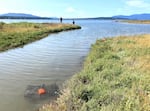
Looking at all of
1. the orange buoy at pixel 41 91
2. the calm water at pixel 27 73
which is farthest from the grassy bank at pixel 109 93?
the calm water at pixel 27 73

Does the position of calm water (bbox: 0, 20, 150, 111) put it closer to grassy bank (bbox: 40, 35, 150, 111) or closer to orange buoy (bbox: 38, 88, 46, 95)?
orange buoy (bbox: 38, 88, 46, 95)

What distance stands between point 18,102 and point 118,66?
4668mm

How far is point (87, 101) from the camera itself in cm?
884

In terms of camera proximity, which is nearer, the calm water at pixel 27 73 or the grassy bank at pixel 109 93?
the grassy bank at pixel 109 93

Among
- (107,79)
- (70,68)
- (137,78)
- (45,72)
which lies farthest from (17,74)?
(137,78)

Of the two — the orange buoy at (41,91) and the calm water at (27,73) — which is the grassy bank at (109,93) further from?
the calm water at (27,73)

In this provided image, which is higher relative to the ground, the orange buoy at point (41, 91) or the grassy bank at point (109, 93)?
the grassy bank at point (109, 93)

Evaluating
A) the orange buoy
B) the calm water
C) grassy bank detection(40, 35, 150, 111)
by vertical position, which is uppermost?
grassy bank detection(40, 35, 150, 111)

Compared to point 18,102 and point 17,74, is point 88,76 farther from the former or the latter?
point 17,74

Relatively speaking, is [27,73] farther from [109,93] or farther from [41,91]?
[109,93]

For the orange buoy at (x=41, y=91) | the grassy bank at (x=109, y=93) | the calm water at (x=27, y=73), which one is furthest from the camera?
the orange buoy at (x=41, y=91)

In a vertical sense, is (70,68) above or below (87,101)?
below

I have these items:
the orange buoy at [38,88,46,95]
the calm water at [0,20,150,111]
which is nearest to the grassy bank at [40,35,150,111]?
the orange buoy at [38,88,46,95]

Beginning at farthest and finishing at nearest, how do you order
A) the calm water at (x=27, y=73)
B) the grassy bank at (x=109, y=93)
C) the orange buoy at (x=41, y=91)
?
the orange buoy at (x=41, y=91) < the calm water at (x=27, y=73) < the grassy bank at (x=109, y=93)
